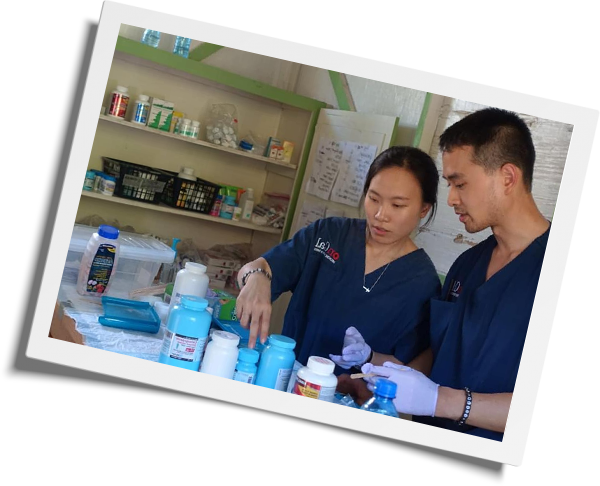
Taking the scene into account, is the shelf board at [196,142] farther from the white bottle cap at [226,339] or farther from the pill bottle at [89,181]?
the white bottle cap at [226,339]

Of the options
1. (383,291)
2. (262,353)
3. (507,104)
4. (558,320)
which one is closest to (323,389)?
(262,353)

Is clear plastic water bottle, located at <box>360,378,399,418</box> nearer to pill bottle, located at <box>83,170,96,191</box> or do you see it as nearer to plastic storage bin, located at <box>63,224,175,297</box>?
plastic storage bin, located at <box>63,224,175,297</box>

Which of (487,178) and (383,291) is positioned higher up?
(487,178)

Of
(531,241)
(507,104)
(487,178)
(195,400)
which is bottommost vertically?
(195,400)

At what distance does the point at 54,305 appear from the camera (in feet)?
5.31

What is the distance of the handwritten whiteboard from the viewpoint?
246cm

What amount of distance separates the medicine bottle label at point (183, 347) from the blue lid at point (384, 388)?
48 cm

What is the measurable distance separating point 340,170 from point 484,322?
1118mm

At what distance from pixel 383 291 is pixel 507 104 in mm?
691

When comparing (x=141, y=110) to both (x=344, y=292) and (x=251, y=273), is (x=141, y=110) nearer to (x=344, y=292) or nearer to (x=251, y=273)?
(x=251, y=273)

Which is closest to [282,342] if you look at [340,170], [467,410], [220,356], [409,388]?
[220,356]

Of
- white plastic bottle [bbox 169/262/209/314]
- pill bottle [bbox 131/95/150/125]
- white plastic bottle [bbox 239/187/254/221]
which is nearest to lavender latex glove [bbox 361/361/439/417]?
white plastic bottle [bbox 169/262/209/314]

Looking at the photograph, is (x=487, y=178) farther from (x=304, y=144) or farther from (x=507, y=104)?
(x=304, y=144)

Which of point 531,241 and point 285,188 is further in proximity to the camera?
point 285,188
